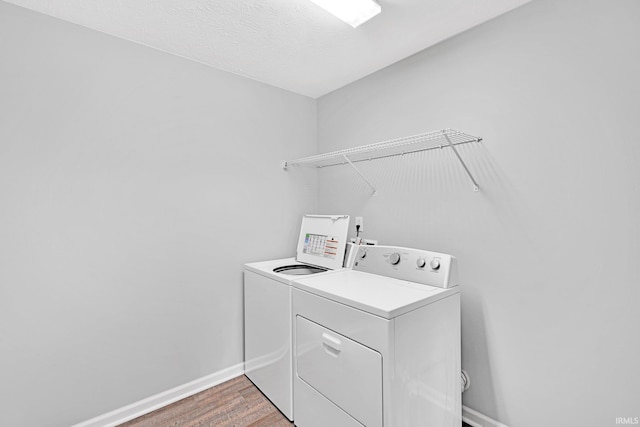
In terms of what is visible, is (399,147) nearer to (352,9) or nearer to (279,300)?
(352,9)

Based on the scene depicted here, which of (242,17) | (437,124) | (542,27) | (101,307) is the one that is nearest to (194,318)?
(101,307)

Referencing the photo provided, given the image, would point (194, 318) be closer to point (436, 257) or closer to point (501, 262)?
point (436, 257)

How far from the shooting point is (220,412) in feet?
5.98

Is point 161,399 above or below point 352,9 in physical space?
below

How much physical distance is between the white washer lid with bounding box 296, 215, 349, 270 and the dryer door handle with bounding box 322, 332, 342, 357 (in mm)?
684

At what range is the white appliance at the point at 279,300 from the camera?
1758 mm

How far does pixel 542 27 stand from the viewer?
1.41 metres

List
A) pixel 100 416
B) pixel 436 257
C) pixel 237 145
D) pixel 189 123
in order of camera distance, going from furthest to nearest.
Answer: pixel 237 145
pixel 189 123
pixel 100 416
pixel 436 257

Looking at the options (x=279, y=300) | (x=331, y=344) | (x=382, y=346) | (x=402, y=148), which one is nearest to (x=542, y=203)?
(x=402, y=148)

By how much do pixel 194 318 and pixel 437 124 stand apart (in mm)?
2165

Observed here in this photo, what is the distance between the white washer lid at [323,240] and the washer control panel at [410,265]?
22 cm

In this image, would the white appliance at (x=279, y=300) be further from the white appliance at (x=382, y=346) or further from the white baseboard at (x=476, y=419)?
the white baseboard at (x=476, y=419)

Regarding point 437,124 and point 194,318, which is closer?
point 437,124

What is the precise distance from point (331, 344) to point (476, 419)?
40.9 inches
